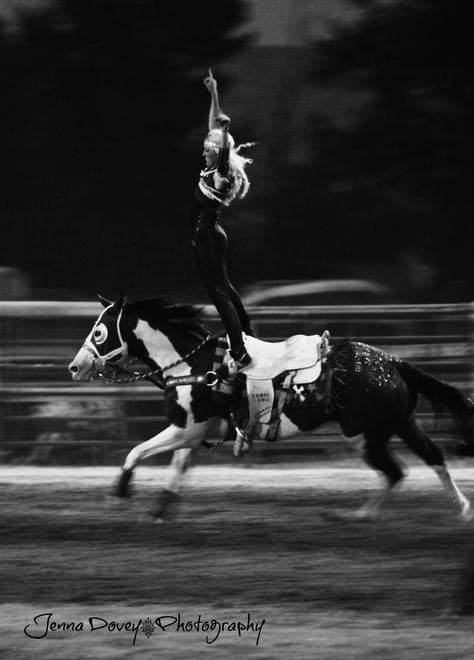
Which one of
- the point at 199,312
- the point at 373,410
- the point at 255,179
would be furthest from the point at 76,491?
the point at 255,179

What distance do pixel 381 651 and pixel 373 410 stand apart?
347 centimetres

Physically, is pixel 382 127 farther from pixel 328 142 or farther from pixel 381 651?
pixel 381 651

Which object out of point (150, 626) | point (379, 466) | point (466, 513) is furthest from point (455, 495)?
point (150, 626)

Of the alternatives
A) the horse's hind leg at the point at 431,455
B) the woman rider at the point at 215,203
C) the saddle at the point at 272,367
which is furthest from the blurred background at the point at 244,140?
the woman rider at the point at 215,203

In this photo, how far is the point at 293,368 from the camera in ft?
29.9

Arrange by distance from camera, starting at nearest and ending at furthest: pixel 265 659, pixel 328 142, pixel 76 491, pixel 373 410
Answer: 1. pixel 265 659
2. pixel 373 410
3. pixel 76 491
4. pixel 328 142

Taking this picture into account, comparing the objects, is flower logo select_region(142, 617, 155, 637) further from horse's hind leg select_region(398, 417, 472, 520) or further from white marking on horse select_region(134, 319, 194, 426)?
horse's hind leg select_region(398, 417, 472, 520)

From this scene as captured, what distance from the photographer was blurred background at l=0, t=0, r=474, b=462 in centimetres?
1680

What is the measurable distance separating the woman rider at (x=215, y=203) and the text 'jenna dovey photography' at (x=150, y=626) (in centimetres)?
285

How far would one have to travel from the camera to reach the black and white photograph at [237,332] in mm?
6859

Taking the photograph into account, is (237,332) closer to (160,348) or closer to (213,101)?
(160,348)

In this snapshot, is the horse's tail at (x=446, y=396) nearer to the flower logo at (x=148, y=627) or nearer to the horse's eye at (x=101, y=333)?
the horse's eye at (x=101, y=333)

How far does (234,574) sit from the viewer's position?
736 centimetres

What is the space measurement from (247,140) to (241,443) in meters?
8.33
